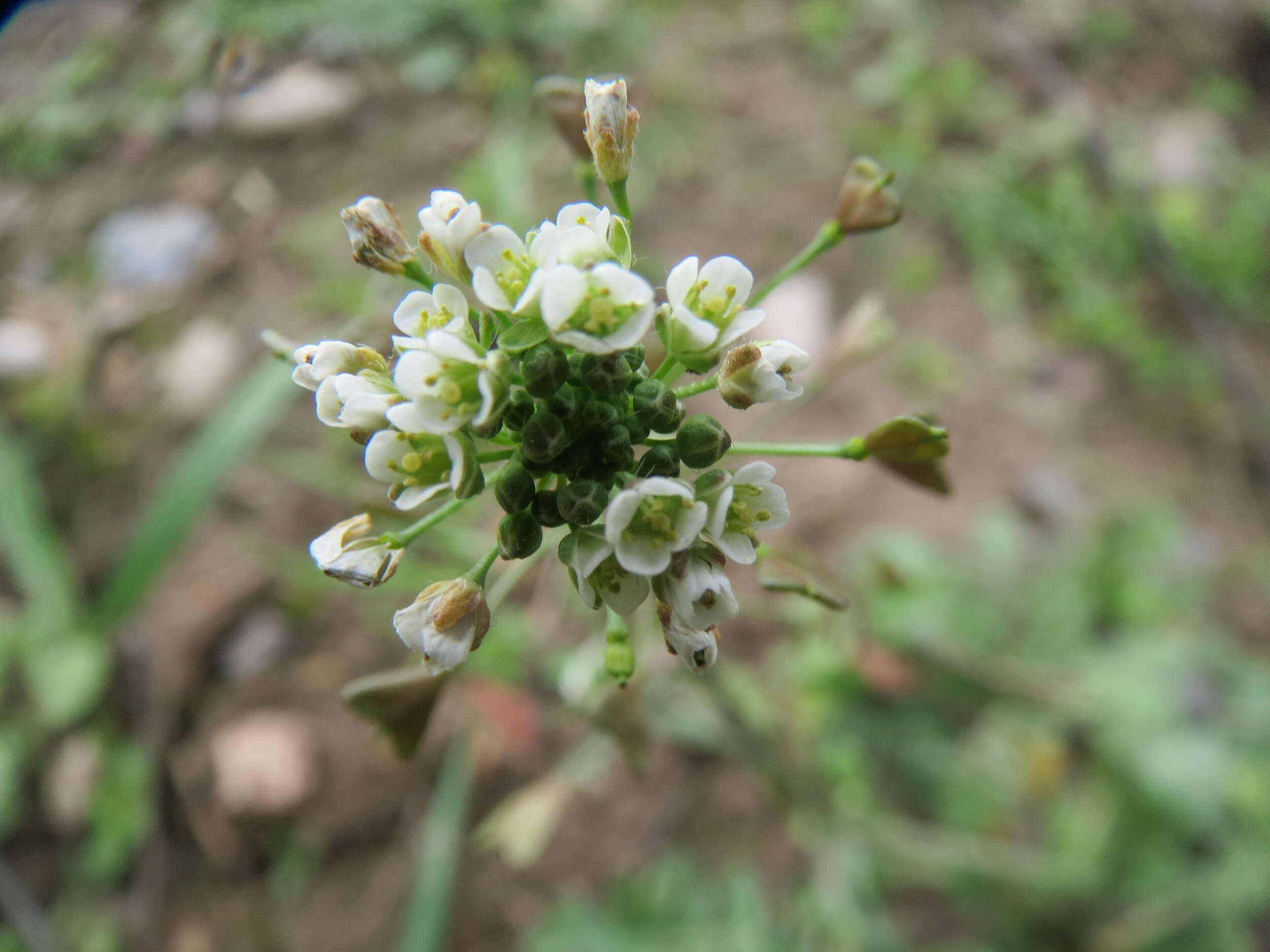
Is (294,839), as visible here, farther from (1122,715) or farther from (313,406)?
(1122,715)

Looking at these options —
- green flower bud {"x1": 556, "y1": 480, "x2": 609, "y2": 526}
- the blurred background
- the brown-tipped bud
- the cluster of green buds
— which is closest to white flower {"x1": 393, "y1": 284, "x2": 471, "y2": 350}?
the cluster of green buds

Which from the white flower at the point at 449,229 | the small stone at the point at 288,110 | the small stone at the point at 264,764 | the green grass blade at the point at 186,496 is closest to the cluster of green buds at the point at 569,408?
the white flower at the point at 449,229

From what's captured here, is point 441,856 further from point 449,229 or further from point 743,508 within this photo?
point 449,229

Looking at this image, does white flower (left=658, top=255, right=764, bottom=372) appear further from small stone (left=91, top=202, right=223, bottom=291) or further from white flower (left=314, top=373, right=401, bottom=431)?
small stone (left=91, top=202, right=223, bottom=291)

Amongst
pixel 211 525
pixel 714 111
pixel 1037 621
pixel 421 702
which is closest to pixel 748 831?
pixel 1037 621

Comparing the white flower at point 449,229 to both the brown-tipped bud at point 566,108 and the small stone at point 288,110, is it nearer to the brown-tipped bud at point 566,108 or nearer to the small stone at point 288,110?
the brown-tipped bud at point 566,108

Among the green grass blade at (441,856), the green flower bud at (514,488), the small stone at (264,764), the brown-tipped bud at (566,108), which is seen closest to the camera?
the green flower bud at (514,488)
